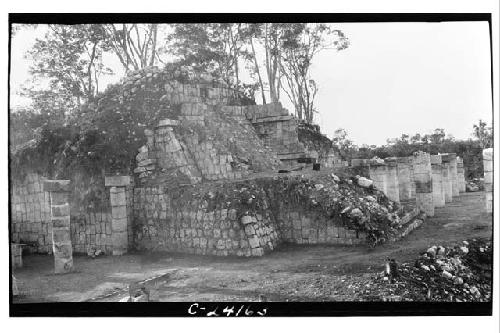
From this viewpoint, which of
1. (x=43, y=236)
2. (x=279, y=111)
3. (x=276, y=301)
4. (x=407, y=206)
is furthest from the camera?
(x=279, y=111)

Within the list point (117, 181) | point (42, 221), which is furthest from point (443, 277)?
point (42, 221)

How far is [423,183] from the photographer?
773 cm

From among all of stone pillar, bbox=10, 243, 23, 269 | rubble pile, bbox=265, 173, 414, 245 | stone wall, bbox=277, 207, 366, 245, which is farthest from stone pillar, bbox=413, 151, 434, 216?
stone pillar, bbox=10, 243, 23, 269

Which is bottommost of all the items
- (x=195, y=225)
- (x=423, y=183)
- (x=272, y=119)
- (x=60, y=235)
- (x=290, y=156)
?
(x=60, y=235)

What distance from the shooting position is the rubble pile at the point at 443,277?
6066 millimetres

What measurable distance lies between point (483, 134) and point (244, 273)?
3587mm

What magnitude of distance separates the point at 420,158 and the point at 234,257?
3.16 meters

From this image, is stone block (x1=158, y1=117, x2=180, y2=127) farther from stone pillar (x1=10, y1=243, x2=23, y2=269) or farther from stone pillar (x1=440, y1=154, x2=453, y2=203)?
stone pillar (x1=440, y1=154, x2=453, y2=203)

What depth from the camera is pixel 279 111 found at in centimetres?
770

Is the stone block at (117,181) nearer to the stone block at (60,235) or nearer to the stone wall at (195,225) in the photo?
the stone wall at (195,225)

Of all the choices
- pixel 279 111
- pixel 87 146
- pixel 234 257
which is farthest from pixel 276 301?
pixel 87 146

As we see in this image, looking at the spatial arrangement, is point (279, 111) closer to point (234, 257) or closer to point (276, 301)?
point (234, 257)

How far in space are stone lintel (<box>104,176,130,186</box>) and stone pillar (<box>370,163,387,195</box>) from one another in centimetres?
356

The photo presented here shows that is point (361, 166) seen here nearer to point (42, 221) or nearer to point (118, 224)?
point (118, 224)
